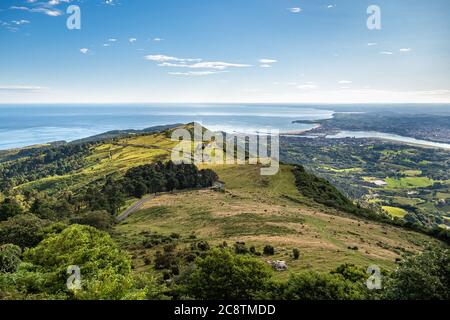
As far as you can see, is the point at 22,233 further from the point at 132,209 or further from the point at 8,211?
the point at 132,209

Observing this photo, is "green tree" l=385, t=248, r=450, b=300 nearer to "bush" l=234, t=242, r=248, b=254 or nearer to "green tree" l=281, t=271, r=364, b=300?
"green tree" l=281, t=271, r=364, b=300

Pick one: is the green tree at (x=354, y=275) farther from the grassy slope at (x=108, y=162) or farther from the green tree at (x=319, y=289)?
the grassy slope at (x=108, y=162)

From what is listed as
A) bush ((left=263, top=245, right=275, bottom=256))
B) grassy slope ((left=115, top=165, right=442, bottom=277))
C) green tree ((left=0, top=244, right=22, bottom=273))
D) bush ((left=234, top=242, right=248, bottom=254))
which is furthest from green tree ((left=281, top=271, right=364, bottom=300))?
green tree ((left=0, top=244, right=22, bottom=273))

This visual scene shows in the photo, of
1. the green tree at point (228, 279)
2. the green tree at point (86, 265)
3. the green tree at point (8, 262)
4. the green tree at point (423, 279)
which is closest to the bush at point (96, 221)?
the green tree at point (86, 265)

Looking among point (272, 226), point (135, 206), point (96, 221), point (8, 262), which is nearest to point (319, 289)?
point (8, 262)
